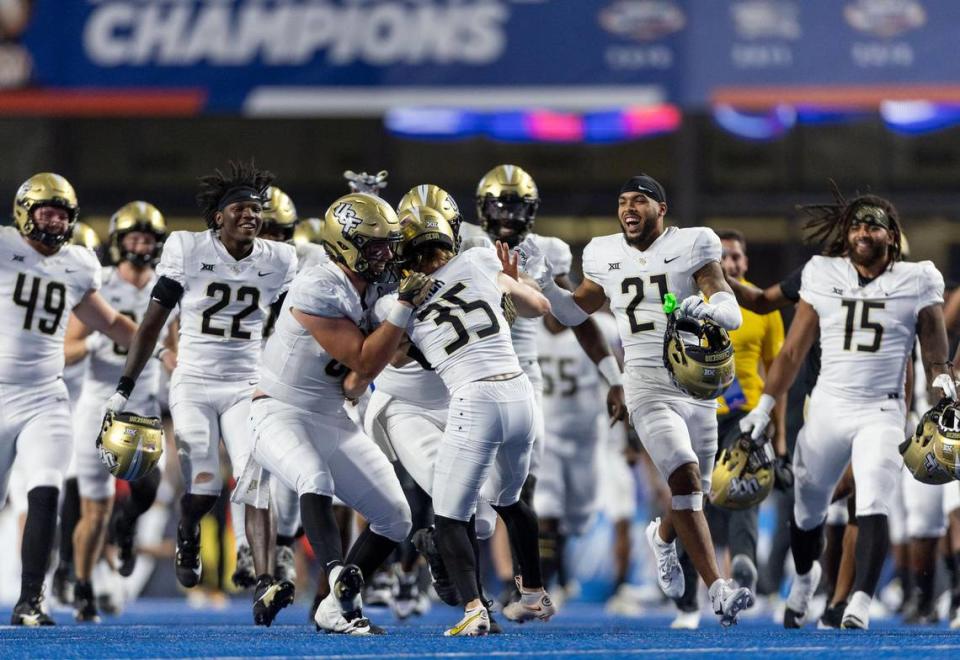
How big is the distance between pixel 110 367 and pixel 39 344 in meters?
1.47

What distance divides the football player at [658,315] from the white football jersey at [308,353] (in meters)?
1.17

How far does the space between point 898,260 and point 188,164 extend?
7757 mm

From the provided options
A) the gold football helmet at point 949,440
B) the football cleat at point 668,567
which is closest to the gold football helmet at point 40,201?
the football cleat at point 668,567

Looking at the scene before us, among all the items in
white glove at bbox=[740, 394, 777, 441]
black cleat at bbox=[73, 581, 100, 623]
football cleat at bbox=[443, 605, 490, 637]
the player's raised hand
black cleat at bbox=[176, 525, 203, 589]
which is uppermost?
the player's raised hand

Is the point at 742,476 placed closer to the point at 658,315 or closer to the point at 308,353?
the point at 658,315

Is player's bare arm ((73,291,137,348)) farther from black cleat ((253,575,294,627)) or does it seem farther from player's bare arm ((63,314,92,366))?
black cleat ((253,575,294,627))

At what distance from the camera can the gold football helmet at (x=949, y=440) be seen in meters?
7.73

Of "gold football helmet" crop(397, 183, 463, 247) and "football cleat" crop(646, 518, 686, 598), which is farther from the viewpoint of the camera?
"football cleat" crop(646, 518, 686, 598)

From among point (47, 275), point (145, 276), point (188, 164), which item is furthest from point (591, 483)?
point (188, 164)

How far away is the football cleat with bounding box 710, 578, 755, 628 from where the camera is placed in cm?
759

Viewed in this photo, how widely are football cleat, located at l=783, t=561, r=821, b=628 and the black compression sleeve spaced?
301cm

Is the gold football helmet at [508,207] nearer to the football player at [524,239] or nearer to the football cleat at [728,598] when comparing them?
the football player at [524,239]

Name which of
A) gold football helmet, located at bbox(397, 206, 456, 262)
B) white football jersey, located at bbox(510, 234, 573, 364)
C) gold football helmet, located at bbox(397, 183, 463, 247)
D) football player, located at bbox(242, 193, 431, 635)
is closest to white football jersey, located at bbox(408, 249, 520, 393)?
gold football helmet, located at bbox(397, 206, 456, 262)

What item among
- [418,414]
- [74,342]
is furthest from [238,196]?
[74,342]
